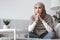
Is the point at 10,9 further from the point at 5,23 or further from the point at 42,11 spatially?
the point at 42,11

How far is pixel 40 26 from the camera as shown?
55.9 inches

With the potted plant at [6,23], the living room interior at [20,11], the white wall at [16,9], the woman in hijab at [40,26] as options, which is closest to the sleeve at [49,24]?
the woman in hijab at [40,26]

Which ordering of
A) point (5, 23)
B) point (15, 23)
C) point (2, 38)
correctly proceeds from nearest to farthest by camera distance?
1. point (2, 38)
2. point (5, 23)
3. point (15, 23)

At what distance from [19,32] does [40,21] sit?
219mm

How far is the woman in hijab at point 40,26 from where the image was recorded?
1.39 metres

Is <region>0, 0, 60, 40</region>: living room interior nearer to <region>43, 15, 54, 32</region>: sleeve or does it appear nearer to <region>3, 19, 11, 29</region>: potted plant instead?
<region>3, 19, 11, 29</region>: potted plant

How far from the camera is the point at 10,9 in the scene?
1.67 metres

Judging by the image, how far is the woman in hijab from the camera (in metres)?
1.39

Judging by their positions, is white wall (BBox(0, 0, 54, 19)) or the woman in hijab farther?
white wall (BBox(0, 0, 54, 19))

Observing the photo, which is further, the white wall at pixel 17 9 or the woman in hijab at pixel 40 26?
the white wall at pixel 17 9

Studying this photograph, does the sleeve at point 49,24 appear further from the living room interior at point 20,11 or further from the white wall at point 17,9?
the white wall at point 17,9

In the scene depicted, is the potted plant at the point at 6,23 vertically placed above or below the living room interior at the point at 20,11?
below

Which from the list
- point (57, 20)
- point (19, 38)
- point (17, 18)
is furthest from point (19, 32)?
point (57, 20)

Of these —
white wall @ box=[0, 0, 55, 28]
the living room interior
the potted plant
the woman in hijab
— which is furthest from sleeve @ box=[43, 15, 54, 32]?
the potted plant
